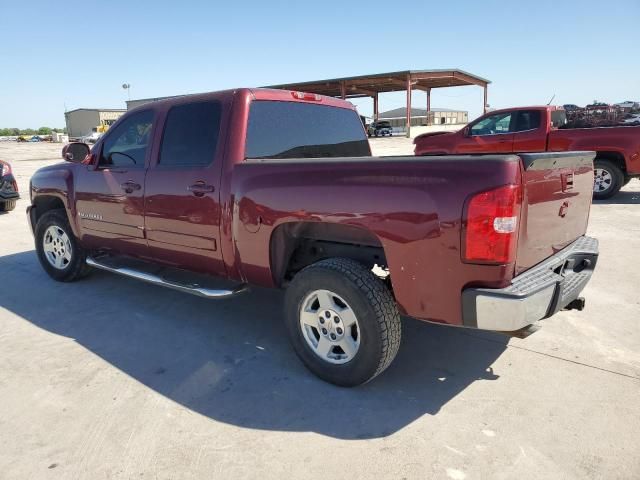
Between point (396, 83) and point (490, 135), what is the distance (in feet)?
108

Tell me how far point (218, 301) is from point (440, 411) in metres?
2.56

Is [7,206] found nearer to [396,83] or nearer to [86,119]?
[396,83]

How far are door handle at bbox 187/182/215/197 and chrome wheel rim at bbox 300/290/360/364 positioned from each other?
1.12 m

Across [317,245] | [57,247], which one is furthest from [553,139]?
[57,247]

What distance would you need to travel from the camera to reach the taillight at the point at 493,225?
2242mm

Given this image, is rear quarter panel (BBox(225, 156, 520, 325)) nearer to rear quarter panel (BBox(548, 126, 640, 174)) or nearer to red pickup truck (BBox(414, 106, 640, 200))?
red pickup truck (BBox(414, 106, 640, 200))

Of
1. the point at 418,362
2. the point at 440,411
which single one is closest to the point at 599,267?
the point at 418,362

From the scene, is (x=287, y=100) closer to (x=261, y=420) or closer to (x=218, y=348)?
(x=218, y=348)

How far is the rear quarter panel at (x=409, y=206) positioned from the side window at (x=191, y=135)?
2.44 feet

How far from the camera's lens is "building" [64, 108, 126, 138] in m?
68.8

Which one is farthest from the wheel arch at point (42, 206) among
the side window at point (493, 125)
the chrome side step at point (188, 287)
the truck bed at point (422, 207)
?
the side window at point (493, 125)

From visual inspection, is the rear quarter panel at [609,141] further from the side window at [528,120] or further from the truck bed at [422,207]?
the truck bed at [422,207]

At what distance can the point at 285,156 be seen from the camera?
3695mm

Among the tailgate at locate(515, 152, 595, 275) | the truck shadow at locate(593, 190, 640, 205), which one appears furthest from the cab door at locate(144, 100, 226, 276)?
the truck shadow at locate(593, 190, 640, 205)
